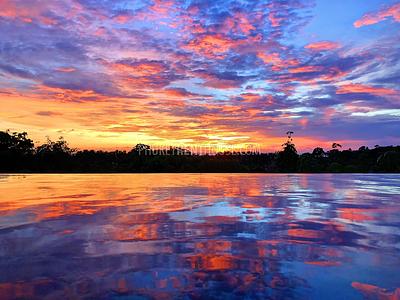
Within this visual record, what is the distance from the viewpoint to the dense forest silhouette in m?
48.3

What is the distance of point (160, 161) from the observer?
51219 millimetres

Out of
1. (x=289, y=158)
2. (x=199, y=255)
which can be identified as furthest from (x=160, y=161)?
(x=199, y=255)

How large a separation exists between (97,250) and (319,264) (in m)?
2.68

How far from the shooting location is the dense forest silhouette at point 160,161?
4828 centimetres

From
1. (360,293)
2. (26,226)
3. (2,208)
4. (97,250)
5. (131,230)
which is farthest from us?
(2,208)

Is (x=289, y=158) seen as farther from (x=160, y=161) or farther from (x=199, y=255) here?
(x=199, y=255)

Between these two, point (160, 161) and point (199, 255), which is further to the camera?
point (160, 161)

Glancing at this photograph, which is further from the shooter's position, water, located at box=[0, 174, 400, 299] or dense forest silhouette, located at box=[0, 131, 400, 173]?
dense forest silhouette, located at box=[0, 131, 400, 173]

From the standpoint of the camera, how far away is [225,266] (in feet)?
13.3

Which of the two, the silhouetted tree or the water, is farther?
the silhouetted tree

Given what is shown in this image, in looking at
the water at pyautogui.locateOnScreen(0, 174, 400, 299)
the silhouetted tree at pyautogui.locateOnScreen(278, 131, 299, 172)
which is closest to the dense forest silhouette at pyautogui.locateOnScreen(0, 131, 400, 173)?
the silhouetted tree at pyautogui.locateOnScreen(278, 131, 299, 172)

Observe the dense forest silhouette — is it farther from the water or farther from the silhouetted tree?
the water

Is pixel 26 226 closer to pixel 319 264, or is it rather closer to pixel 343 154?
pixel 319 264

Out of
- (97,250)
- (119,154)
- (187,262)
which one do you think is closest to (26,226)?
(97,250)
